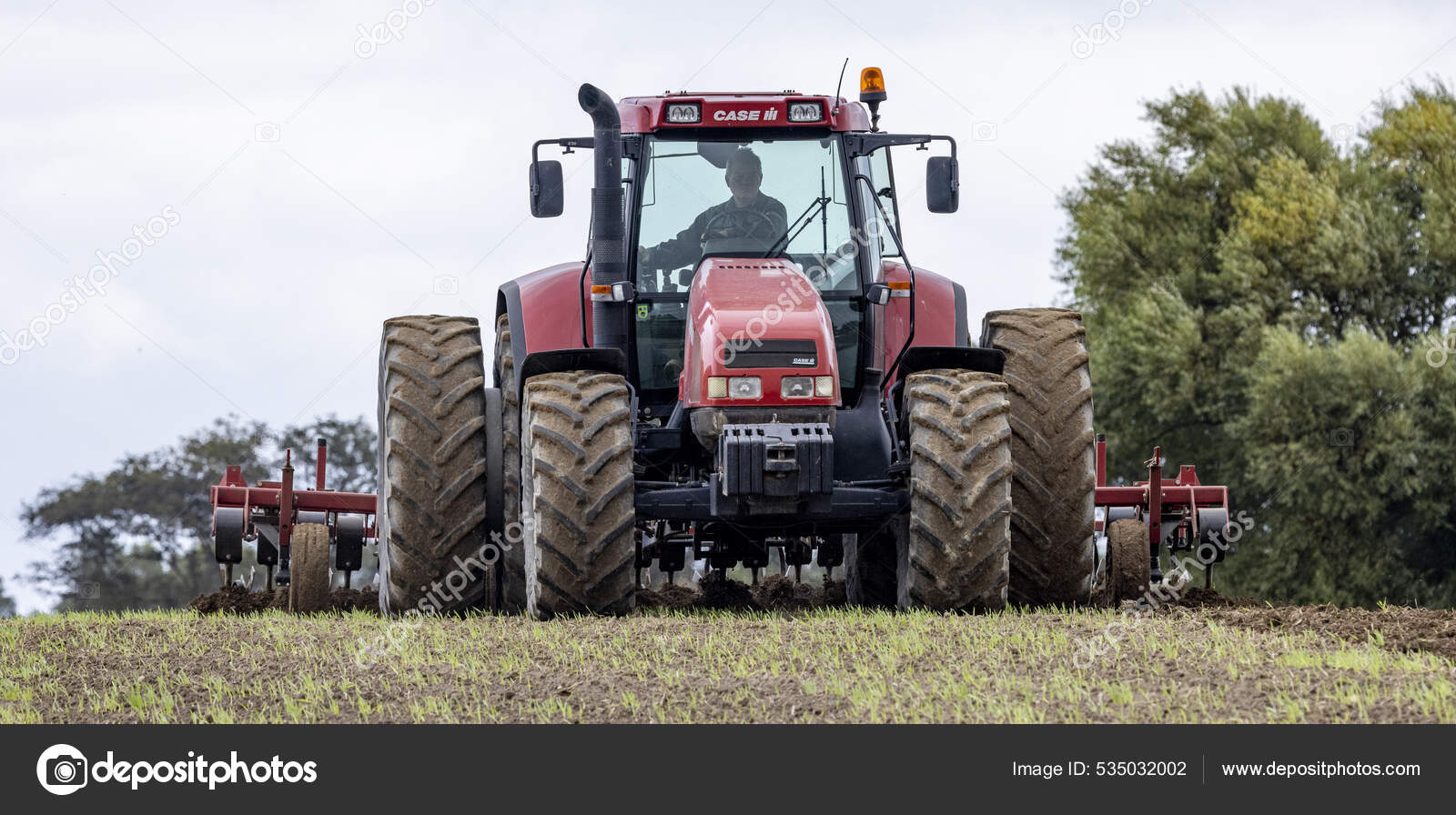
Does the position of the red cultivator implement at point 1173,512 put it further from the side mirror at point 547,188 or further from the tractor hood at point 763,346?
the side mirror at point 547,188

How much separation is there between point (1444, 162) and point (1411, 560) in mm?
6686

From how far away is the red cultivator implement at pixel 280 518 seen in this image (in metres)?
12.4

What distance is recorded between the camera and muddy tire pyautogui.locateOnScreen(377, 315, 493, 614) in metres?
10.4

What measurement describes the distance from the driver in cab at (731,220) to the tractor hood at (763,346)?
3.06 ft

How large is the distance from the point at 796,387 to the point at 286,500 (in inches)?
180

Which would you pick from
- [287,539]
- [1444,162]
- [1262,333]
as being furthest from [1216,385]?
[287,539]

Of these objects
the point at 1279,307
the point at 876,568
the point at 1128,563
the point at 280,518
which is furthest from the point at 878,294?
the point at 1279,307

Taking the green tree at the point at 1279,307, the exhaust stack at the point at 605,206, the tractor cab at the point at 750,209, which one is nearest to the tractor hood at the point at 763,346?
the tractor cab at the point at 750,209

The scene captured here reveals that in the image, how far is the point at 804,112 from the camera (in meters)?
10.6

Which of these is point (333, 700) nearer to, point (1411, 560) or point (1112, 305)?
point (1411, 560)

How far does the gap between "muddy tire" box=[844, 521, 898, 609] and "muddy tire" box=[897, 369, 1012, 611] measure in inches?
72.0

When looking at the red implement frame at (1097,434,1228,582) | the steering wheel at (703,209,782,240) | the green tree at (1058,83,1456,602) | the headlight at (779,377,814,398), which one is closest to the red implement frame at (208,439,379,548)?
the steering wheel at (703,209,782,240)
